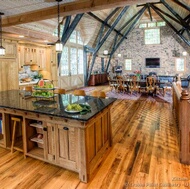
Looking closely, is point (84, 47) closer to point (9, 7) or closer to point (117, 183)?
point (9, 7)

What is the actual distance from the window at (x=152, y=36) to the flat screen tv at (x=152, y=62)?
1324 millimetres

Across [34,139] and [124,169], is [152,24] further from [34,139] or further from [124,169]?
[34,139]

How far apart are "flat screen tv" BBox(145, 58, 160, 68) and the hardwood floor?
33.8 feet

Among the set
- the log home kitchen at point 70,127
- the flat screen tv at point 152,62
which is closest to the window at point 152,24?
the flat screen tv at point 152,62

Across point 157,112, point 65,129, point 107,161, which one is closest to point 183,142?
point 107,161

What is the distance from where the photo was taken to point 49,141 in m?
2.54

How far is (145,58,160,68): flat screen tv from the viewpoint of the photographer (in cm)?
1317

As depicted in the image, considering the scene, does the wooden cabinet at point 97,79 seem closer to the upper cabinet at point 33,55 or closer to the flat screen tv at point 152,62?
the flat screen tv at point 152,62

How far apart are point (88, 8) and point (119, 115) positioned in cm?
311

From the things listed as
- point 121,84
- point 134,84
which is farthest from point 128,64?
point 134,84

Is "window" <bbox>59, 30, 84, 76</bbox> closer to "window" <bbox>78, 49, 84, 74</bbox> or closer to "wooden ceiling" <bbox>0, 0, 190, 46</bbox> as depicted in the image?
"window" <bbox>78, 49, 84, 74</bbox>

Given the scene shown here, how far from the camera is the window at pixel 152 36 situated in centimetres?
1303

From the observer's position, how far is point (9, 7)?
13.1ft

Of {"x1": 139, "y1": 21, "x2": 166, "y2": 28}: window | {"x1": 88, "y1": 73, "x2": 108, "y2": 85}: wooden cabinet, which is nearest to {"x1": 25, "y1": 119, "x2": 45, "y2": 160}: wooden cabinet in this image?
{"x1": 88, "y1": 73, "x2": 108, "y2": 85}: wooden cabinet
